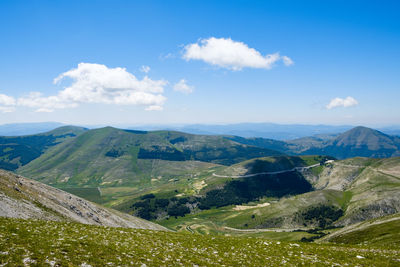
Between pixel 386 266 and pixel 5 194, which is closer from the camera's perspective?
pixel 386 266

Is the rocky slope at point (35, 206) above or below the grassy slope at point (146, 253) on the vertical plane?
below

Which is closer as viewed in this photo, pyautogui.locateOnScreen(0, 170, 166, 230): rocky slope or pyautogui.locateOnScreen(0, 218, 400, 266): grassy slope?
pyautogui.locateOnScreen(0, 218, 400, 266): grassy slope

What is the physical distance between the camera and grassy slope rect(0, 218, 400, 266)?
19641 millimetres

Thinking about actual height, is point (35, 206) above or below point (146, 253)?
below

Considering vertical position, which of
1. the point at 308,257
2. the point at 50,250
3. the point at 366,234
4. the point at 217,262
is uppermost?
the point at 50,250

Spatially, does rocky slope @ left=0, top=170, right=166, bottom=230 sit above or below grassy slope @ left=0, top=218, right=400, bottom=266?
below

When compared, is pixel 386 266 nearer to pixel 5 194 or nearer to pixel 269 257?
pixel 269 257

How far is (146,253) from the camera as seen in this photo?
81.1ft

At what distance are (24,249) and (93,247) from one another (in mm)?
6188

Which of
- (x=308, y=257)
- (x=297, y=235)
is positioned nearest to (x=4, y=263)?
Answer: (x=308, y=257)

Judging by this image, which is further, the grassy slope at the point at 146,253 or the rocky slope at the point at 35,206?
the rocky slope at the point at 35,206

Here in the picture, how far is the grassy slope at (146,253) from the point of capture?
19641 millimetres

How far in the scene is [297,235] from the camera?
197250 mm

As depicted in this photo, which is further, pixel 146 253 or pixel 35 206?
pixel 35 206
